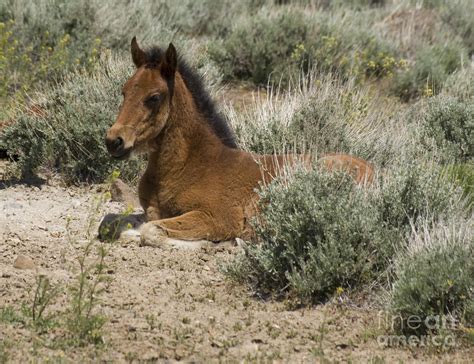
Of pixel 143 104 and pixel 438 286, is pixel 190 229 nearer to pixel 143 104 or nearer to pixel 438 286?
pixel 143 104

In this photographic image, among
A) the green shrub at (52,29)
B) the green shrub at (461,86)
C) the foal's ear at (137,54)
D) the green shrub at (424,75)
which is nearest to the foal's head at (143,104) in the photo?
the foal's ear at (137,54)

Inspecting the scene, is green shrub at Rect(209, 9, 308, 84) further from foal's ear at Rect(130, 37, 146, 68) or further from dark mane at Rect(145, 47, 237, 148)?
foal's ear at Rect(130, 37, 146, 68)

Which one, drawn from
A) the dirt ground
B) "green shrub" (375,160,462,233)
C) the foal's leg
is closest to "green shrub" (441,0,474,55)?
the foal's leg

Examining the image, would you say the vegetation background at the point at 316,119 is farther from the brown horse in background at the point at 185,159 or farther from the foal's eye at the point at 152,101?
the foal's eye at the point at 152,101

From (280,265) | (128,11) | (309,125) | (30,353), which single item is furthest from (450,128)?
(30,353)

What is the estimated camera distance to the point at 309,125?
1005cm

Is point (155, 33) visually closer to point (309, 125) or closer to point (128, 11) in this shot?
point (128, 11)

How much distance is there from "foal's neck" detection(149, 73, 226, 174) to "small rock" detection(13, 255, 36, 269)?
1761mm

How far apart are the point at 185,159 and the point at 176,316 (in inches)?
100

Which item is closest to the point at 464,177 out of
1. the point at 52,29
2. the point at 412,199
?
the point at 412,199

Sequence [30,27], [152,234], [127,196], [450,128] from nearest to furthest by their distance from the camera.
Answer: [152,234], [127,196], [450,128], [30,27]

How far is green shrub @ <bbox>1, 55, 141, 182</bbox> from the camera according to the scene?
397 inches

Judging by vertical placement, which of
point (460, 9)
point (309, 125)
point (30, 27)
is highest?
point (309, 125)

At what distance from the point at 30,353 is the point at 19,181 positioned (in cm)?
470
